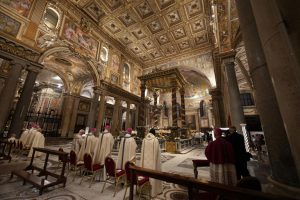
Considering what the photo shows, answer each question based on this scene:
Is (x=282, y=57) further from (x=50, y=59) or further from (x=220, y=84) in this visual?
(x=50, y=59)

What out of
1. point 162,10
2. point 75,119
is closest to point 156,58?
point 162,10

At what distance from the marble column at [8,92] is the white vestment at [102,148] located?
6.23 metres

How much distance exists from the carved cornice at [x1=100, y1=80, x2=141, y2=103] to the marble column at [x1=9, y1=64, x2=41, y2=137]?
5.52 metres

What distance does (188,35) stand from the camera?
14.6 m

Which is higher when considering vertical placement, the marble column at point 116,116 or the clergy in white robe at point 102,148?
the marble column at point 116,116

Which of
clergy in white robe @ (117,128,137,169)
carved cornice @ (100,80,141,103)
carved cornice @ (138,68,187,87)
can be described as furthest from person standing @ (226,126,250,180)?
carved cornice @ (100,80,141,103)

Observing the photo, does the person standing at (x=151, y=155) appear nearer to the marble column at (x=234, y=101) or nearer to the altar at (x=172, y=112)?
the marble column at (x=234, y=101)

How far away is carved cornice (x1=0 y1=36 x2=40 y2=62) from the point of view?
711cm

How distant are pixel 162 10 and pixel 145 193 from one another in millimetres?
13346

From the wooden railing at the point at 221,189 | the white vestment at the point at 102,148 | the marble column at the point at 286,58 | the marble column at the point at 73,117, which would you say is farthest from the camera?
the marble column at the point at 73,117

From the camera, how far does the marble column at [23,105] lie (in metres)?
7.58

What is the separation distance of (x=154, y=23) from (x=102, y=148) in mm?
12843

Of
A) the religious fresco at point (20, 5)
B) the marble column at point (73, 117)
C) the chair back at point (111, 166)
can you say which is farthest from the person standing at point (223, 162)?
the marble column at point (73, 117)

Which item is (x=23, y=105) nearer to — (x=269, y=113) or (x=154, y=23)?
(x=269, y=113)
